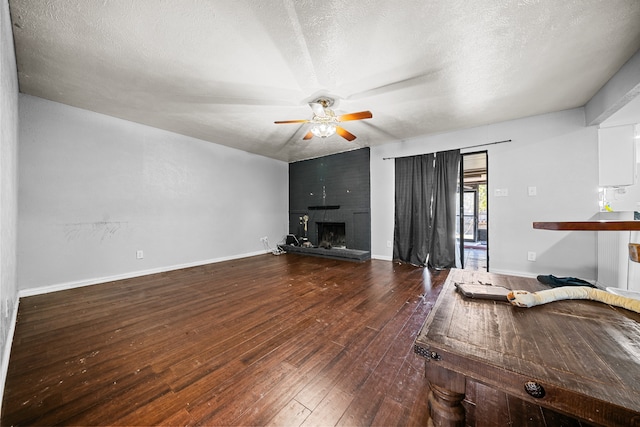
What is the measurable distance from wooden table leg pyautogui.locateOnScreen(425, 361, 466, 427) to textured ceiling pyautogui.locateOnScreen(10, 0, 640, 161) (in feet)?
7.20

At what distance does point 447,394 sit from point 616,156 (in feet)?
13.8

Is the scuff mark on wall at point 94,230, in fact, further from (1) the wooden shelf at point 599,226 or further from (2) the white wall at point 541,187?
(2) the white wall at point 541,187

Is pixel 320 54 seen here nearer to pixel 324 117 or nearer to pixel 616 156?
pixel 324 117

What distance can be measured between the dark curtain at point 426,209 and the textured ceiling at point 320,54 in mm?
1135

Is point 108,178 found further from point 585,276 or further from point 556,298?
point 585,276

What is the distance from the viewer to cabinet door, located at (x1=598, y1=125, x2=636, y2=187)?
2.84 m

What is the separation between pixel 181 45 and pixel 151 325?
2504mm

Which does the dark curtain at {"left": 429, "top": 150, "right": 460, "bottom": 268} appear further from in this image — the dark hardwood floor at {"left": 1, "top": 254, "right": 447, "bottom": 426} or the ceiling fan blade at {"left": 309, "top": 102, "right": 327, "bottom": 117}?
the ceiling fan blade at {"left": 309, "top": 102, "right": 327, "bottom": 117}

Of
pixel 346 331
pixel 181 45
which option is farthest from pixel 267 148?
pixel 346 331

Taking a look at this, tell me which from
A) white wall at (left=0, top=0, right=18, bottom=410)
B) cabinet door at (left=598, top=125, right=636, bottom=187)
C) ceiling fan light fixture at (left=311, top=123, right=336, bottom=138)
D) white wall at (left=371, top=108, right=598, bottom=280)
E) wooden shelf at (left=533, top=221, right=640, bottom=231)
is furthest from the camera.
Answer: white wall at (left=371, top=108, right=598, bottom=280)

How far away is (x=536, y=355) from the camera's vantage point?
2.50ft

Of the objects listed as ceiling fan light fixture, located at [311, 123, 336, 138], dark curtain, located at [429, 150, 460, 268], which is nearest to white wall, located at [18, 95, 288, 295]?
ceiling fan light fixture, located at [311, 123, 336, 138]

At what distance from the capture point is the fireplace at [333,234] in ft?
18.2

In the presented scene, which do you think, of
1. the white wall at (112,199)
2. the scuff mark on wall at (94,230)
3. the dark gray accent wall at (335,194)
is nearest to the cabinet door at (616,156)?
the dark gray accent wall at (335,194)
